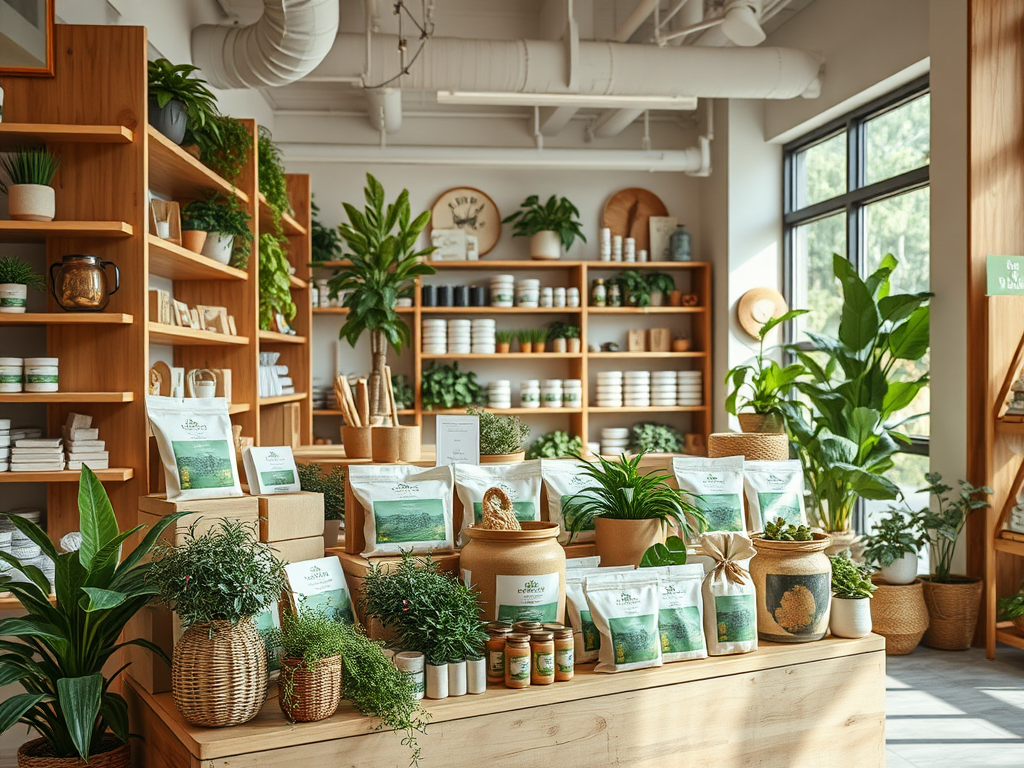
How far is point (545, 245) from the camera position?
7.03 m

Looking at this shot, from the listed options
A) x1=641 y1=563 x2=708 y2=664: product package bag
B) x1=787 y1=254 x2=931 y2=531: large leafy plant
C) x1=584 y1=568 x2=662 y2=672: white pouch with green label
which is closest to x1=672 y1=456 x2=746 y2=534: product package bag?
x1=641 y1=563 x2=708 y2=664: product package bag

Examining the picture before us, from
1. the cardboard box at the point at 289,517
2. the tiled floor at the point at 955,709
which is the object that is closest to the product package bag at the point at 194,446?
the cardboard box at the point at 289,517

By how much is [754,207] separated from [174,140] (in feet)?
15.1

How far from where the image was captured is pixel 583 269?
7012 mm

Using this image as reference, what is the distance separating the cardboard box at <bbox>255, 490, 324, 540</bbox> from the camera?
2.41 m

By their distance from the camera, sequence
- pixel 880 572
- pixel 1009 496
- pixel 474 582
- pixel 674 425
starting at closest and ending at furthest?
pixel 474 582
pixel 1009 496
pixel 880 572
pixel 674 425

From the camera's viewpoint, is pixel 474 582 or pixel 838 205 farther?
pixel 838 205

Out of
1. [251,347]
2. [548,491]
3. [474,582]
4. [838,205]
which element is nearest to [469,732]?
[474,582]

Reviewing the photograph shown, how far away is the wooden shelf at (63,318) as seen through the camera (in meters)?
2.90

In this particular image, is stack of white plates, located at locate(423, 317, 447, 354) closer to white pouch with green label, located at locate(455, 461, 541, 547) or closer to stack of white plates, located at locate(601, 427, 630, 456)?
stack of white plates, located at locate(601, 427, 630, 456)

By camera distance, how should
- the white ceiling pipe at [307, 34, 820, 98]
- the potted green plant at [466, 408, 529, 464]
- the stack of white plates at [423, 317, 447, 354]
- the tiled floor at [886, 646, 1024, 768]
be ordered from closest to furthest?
the tiled floor at [886, 646, 1024, 768] → the potted green plant at [466, 408, 529, 464] → the white ceiling pipe at [307, 34, 820, 98] → the stack of white plates at [423, 317, 447, 354]

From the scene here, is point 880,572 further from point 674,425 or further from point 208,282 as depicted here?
point 208,282

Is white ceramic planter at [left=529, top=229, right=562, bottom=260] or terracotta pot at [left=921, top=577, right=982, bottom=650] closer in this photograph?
terracotta pot at [left=921, top=577, right=982, bottom=650]

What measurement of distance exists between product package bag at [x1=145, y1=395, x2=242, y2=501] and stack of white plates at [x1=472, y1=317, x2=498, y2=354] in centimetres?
411
